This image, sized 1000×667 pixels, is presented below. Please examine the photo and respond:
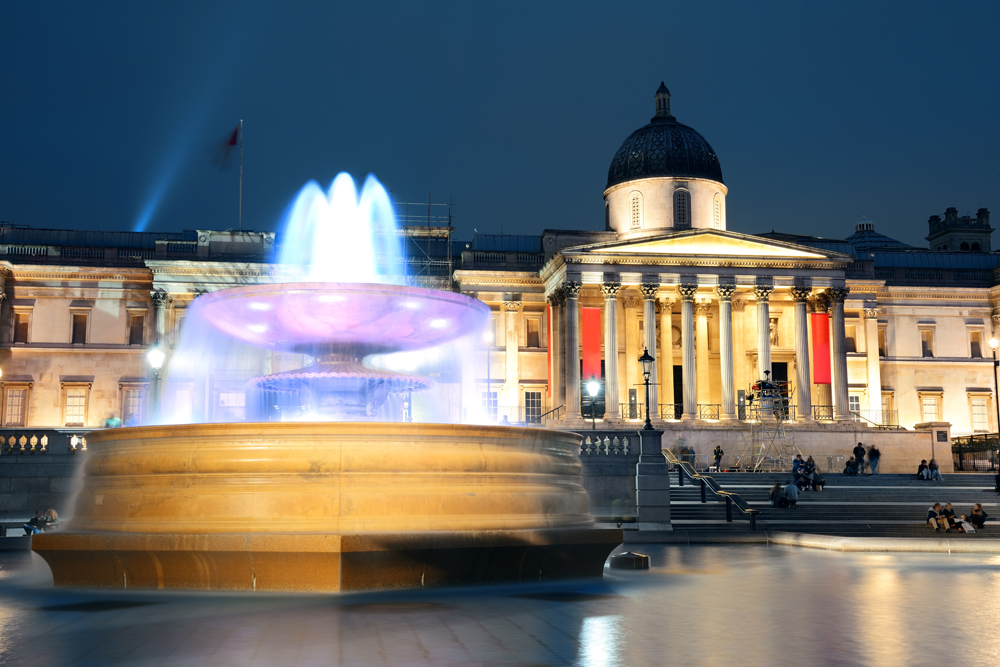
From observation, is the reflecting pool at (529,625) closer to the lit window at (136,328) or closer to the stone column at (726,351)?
the stone column at (726,351)

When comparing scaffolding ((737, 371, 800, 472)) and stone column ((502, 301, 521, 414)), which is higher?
stone column ((502, 301, 521, 414))

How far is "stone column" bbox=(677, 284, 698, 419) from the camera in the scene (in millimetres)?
45312

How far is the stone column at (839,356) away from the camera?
151ft

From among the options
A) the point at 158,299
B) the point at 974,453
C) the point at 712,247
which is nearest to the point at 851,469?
the point at 712,247

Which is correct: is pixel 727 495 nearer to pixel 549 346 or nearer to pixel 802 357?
pixel 802 357

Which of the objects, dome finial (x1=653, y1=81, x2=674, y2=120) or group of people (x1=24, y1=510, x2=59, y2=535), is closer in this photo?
group of people (x1=24, y1=510, x2=59, y2=535)

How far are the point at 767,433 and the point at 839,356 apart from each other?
19.0 ft

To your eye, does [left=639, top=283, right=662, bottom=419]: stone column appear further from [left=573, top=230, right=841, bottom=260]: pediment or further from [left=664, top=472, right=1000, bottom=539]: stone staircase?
[left=664, top=472, right=1000, bottom=539]: stone staircase

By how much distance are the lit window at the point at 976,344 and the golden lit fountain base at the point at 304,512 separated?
5143 centimetres

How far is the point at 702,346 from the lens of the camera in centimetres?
4984

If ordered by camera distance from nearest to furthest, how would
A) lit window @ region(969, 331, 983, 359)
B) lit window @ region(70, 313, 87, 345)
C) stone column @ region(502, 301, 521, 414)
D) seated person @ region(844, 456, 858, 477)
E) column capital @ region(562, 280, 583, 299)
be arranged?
seated person @ region(844, 456, 858, 477), column capital @ region(562, 280, 583, 299), stone column @ region(502, 301, 521, 414), lit window @ region(70, 313, 87, 345), lit window @ region(969, 331, 983, 359)

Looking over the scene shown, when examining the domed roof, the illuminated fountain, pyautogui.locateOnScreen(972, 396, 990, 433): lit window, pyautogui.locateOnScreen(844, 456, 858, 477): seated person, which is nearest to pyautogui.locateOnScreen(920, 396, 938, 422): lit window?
pyautogui.locateOnScreen(972, 396, 990, 433): lit window

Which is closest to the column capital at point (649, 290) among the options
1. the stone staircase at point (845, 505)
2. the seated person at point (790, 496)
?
the stone staircase at point (845, 505)

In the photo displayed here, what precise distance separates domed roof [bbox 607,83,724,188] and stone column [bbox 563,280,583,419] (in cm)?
952
